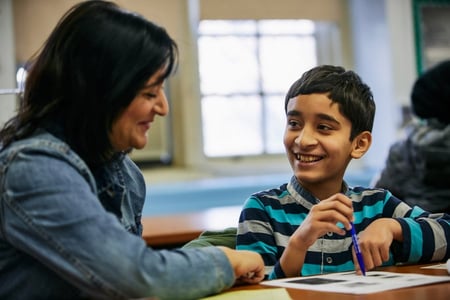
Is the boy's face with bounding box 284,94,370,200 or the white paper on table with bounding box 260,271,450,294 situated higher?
the boy's face with bounding box 284,94,370,200

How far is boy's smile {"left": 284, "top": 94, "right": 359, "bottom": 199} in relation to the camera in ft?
5.09

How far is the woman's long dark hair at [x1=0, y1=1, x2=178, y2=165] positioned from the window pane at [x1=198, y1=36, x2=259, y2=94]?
125 inches

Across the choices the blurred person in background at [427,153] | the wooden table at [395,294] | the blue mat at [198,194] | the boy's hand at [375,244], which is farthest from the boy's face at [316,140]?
the blue mat at [198,194]

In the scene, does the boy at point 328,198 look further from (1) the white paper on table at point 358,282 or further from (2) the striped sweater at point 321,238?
(1) the white paper on table at point 358,282

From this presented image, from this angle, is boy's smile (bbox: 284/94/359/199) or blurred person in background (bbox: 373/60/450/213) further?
blurred person in background (bbox: 373/60/450/213)

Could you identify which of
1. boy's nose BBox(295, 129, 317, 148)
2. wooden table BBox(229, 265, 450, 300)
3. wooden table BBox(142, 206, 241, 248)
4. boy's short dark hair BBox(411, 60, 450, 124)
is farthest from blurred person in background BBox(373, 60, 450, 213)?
wooden table BBox(229, 265, 450, 300)

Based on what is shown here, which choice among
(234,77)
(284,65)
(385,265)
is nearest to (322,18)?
(284,65)

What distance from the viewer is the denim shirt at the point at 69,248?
3.12ft

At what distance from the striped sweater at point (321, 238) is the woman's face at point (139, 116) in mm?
421

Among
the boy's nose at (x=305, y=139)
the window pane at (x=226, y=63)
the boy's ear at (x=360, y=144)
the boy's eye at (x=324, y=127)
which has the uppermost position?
the window pane at (x=226, y=63)

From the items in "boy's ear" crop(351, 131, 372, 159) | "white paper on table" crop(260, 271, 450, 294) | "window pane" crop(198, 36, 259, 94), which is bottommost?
"white paper on table" crop(260, 271, 450, 294)

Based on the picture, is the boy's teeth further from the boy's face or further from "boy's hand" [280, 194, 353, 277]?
"boy's hand" [280, 194, 353, 277]

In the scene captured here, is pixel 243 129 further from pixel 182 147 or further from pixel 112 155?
pixel 112 155

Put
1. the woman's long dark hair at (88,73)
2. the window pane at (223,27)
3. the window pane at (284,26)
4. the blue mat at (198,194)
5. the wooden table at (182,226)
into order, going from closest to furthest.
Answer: the woman's long dark hair at (88,73) → the wooden table at (182,226) → the blue mat at (198,194) → the window pane at (223,27) → the window pane at (284,26)
